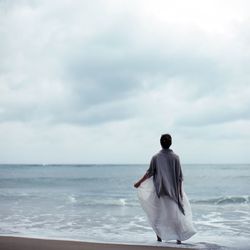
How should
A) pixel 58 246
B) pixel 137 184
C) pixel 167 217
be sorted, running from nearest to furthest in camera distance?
1. pixel 58 246
2. pixel 167 217
3. pixel 137 184

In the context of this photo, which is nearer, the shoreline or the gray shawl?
the shoreline

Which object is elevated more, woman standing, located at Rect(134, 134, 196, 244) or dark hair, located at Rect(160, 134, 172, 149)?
dark hair, located at Rect(160, 134, 172, 149)

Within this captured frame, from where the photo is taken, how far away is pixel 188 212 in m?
6.81

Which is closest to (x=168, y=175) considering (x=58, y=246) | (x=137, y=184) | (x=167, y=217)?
(x=137, y=184)

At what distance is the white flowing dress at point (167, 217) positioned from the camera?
21.9 feet

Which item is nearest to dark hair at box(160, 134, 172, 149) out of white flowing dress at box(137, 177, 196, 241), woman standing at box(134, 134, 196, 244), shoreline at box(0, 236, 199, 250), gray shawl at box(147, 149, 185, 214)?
woman standing at box(134, 134, 196, 244)

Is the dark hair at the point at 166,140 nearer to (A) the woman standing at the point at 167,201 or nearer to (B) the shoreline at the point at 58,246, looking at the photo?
(A) the woman standing at the point at 167,201

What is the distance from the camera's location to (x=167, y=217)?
6.73 meters

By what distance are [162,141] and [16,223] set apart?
535 cm

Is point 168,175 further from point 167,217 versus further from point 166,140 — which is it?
point 167,217

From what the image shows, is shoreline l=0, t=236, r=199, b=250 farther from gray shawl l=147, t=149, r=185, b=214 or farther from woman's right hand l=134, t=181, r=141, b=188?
woman's right hand l=134, t=181, r=141, b=188

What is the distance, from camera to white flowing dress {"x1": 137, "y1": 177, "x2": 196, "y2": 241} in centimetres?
667

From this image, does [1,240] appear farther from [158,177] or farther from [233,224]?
[233,224]

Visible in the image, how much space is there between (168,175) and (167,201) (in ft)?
1.38
